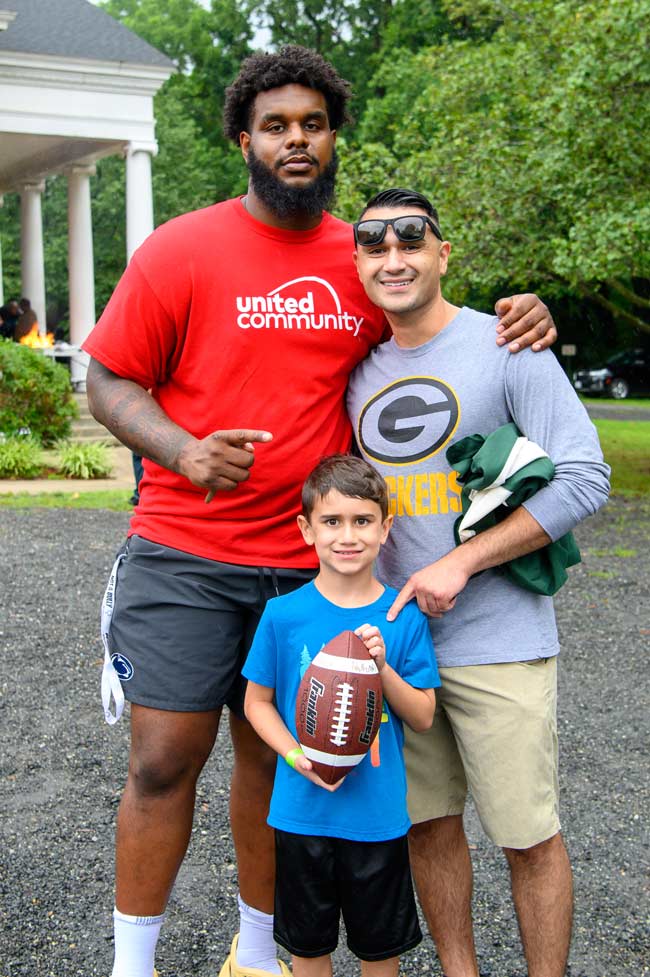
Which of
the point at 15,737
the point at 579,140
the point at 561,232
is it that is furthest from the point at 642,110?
the point at 15,737

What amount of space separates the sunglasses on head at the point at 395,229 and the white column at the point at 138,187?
1750 cm

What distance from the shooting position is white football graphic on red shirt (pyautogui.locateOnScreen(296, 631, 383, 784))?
2492 mm

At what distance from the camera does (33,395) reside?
589 inches

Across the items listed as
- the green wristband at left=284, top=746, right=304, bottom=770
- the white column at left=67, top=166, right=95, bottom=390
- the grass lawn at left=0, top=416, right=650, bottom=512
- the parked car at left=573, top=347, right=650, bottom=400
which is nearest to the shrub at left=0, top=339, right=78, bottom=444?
the grass lawn at left=0, top=416, right=650, bottom=512

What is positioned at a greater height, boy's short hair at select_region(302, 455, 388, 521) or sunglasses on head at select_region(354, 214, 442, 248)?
sunglasses on head at select_region(354, 214, 442, 248)

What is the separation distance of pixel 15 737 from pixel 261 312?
315 cm

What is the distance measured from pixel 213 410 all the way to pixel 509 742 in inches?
45.7

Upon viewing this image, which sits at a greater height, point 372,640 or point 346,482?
point 346,482

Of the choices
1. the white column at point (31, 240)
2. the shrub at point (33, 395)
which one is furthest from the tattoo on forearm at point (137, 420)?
the white column at point (31, 240)

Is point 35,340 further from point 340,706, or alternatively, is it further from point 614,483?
point 340,706

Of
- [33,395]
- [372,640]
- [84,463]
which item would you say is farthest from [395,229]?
[33,395]

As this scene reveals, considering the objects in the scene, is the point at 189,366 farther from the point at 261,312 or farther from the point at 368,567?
the point at 368,567

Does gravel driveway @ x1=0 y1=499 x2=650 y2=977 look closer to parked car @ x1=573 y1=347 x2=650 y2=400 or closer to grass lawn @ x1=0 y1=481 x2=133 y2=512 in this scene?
grass lawn @ x1=0 y1=481 x2=133 y2=512

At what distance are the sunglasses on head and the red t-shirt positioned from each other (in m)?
0.23
